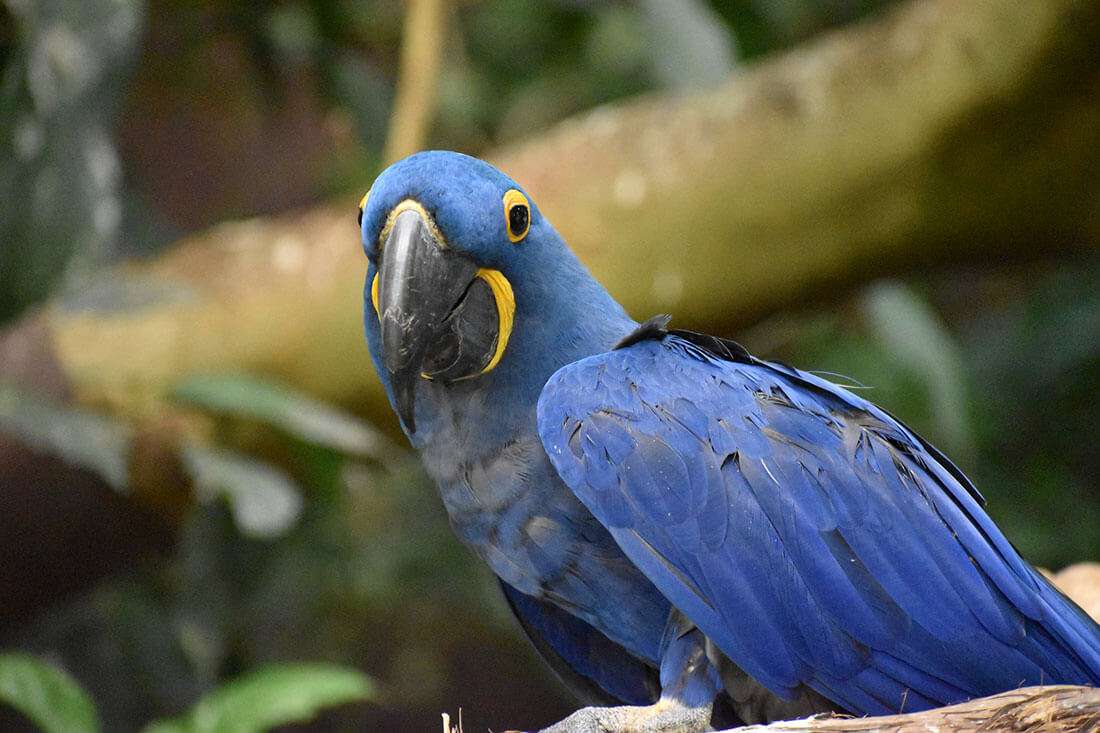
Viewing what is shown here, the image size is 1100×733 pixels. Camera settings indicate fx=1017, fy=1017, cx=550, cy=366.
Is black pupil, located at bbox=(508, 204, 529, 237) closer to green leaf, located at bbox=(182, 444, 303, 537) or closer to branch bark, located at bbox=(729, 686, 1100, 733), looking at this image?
branch bark, located at bbox=(729, 686, 1100, 733)

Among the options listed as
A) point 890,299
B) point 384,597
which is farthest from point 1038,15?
point 384,597

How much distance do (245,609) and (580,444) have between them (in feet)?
6.57

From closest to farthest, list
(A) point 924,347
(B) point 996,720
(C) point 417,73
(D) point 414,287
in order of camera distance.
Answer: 1. (B) point 996,720
2. (D) point 414,287
3. (C) point 417,73
4. (A) point 924,347

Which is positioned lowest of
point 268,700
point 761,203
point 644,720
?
point 644,720

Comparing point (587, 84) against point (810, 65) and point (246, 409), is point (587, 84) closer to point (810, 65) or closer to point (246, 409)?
point (810, 65)

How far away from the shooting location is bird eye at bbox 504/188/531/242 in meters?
1.25

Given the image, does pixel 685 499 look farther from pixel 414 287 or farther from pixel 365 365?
pixel 365 365

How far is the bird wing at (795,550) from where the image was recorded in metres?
1.19

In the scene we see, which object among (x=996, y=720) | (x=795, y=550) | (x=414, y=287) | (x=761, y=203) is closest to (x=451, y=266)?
(x=414, y=287)

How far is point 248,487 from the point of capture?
2109 millimetres

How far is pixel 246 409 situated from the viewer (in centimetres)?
225

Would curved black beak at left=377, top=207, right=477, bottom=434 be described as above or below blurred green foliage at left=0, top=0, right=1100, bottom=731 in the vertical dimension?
below

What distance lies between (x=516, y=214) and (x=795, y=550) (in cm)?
53

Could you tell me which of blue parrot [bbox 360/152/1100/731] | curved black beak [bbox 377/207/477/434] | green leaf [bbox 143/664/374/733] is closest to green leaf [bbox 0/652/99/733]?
green leaf [bbox 143/664/374/733]
